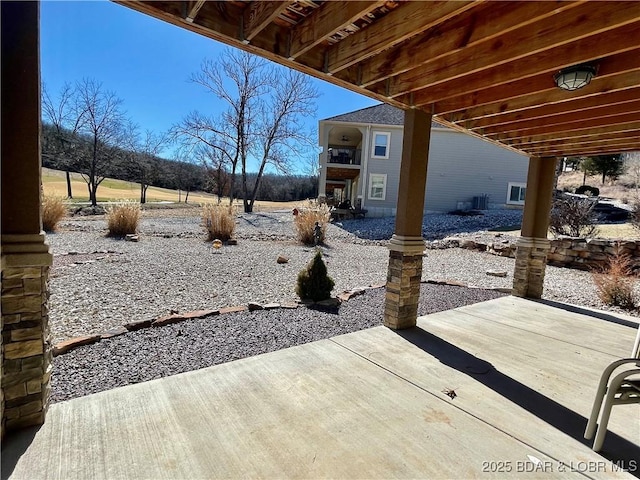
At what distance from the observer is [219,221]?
889 centimetres

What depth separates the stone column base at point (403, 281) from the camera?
3328 mm

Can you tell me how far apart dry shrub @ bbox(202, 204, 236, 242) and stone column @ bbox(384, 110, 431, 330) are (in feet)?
21.1

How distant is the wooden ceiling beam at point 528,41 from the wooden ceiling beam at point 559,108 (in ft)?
3.73

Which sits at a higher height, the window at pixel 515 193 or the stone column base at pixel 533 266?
the window at pixel 515 193

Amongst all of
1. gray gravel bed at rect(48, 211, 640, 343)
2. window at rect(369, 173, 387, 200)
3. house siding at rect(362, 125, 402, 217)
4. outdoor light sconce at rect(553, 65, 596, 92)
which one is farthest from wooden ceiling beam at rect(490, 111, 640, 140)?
window at rect(369, 173, 387, 200)

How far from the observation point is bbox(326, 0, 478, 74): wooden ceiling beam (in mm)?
1897

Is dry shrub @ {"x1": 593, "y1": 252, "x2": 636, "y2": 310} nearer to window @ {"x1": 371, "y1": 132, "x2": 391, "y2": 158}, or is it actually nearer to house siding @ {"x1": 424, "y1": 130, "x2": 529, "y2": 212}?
house siding @ {"x1": 424, "y1": 130, "x2": 529, "y2": 212}

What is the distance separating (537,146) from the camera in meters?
4.46

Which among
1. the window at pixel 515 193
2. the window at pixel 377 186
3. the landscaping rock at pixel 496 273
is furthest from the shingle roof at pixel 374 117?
the landscaping rock at pixel 496 273

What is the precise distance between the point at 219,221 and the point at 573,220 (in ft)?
30.8

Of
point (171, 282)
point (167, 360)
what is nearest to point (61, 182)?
point (171, 282)

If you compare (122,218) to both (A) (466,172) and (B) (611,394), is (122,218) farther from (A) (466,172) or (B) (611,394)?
(A) (466,172)

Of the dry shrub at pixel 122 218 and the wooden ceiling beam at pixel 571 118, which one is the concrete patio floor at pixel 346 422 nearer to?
the wooden ceiling beam at pixel 571 118

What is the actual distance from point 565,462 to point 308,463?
1.33 meters
